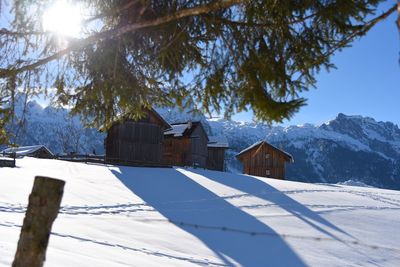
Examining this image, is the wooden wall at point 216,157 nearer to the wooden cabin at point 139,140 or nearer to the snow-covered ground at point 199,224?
the wooden cabin at point 139,140

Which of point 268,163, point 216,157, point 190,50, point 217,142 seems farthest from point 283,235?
point 217,142

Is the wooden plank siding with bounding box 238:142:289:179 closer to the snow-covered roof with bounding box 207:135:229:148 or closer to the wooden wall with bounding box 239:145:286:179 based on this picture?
the wooden wall with bounding box 239:145:286:179

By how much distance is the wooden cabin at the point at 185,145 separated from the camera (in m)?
42.3

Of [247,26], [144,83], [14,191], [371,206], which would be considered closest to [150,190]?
[14,191]

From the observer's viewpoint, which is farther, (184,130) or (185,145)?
(184,130)

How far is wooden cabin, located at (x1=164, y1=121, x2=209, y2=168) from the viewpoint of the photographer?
42.3m

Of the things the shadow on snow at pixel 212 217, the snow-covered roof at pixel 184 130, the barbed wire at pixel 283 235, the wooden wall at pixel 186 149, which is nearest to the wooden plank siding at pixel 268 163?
the wooden wall at pixel 186 149

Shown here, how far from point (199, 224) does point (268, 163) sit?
1168 inches

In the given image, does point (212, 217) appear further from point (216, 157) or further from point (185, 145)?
point (216, 157)

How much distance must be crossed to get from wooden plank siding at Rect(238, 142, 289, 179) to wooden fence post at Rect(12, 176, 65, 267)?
38998 mm

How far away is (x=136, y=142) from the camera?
111 feet

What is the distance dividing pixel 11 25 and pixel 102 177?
18.5m

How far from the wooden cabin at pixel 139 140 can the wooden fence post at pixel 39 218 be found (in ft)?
96.1

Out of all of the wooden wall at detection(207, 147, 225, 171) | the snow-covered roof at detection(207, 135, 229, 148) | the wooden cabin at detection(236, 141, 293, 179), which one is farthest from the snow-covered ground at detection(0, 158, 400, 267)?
the snow-covered roof at detection(207, 135, 229, 148)
